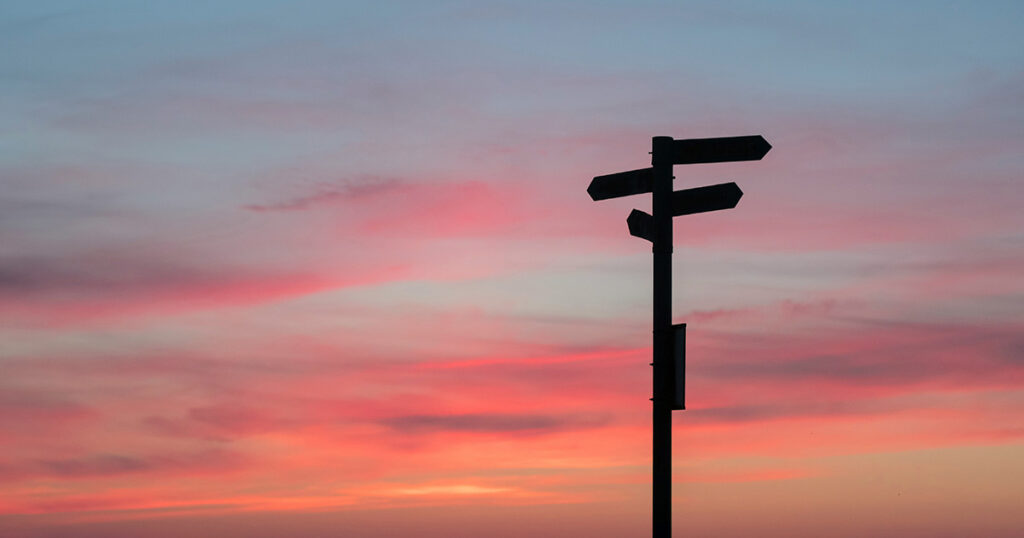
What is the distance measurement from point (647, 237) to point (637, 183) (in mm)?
669

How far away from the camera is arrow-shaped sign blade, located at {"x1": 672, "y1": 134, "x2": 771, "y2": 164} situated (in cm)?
1482

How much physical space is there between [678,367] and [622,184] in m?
2.15

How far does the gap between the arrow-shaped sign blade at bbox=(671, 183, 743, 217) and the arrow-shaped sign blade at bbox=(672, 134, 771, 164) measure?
0.34 meters

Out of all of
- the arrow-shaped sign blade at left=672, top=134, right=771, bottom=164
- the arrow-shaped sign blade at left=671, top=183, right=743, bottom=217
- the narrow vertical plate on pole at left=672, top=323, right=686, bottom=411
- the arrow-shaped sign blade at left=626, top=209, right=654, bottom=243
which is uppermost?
the arrow-shaped sign blade at left=672, top=134, right=771, bottom=164

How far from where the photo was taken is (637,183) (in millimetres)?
15281

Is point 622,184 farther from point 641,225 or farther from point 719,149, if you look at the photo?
point 719,149

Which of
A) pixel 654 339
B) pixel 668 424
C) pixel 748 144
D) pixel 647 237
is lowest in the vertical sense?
pixel 668 424

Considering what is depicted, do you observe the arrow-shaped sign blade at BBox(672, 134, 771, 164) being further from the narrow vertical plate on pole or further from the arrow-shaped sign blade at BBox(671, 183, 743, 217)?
the narrow vertical plate on pole

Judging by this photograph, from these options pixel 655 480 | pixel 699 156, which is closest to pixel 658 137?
pixel 699 156

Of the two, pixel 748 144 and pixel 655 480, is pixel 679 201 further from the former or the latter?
pixel 655 480

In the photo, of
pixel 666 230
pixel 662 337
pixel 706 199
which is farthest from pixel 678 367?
pixel 706 199

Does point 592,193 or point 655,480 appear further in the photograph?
point 592,193

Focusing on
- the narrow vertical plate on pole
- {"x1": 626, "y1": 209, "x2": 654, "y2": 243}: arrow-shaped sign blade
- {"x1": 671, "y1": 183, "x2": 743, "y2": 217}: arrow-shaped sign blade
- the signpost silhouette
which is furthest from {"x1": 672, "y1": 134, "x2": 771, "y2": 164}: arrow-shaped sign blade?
the narrow vertical plate on pole

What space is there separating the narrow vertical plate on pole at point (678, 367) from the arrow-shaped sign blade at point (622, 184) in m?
1.61
